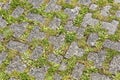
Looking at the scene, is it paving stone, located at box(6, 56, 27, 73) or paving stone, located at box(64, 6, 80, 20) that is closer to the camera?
paving stone, located at box(6, 56, 27, 73)

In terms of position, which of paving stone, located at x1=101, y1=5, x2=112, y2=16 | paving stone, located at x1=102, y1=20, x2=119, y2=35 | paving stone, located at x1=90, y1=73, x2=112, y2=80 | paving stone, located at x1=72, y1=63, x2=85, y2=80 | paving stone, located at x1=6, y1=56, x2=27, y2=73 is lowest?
paving stone, located at x1=90, y1=73, x2=112, y2=80

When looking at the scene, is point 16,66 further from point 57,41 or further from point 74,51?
point 74,51

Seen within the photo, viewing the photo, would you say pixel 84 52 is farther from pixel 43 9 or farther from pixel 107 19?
pixel 43 9

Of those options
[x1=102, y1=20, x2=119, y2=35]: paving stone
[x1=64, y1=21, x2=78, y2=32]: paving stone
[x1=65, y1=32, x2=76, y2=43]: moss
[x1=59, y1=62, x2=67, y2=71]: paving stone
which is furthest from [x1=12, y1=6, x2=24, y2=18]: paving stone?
[x1=102, y1=20, x2=119, y2=35]: paving stone

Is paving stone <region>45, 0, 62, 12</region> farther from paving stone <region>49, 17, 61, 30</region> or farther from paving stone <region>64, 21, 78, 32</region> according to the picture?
paving stone <region>64, 21, 78, 32</region>

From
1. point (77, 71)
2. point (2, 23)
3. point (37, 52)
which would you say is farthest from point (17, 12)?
point (77, 71)

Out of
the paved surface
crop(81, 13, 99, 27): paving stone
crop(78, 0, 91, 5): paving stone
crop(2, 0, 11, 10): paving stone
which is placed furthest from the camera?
Answer: crop(78, 0, 91, 5): paving stone

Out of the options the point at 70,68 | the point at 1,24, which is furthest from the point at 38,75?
the point at 1,24
